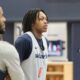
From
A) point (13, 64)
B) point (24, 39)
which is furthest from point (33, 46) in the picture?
point (13, 64)

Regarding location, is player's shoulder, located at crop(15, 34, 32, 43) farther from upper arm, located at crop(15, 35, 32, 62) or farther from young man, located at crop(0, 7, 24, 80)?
young man, located at crop(0, 7, 24, 80)

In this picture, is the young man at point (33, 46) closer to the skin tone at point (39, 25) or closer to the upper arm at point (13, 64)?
the skin tone at point (39, 25)

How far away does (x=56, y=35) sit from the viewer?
8.63m

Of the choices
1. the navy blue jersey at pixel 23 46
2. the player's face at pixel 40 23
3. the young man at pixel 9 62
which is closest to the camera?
the young man at pixel 9 62

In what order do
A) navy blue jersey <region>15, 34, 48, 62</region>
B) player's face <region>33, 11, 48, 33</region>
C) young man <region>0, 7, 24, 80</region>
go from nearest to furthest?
young man <region>0, 7, 24, 80</region>, navy blue jersey <region>15, 34, 48, 62</region>, player's face <region>33, 11, 48, 33</region>

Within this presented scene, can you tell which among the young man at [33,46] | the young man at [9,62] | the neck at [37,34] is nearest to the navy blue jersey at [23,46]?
the young man at [33,46]

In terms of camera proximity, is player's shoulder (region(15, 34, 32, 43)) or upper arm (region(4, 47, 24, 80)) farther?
player's shoulder (region(15, 34, 32, 43))

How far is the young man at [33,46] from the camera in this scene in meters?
2.94

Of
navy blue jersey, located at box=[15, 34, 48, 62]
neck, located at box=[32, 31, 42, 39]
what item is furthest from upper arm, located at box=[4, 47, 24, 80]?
neck, located at box=[32, 31, 42, 39]

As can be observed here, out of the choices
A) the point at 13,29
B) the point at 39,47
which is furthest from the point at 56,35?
the point at 39,47

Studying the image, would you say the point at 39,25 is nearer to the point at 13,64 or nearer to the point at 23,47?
the point at 23,47

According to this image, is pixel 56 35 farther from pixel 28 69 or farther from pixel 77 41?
pixel 28 69

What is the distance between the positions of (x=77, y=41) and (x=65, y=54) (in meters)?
0.40

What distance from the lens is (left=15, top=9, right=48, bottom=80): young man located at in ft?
9.66
